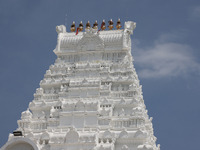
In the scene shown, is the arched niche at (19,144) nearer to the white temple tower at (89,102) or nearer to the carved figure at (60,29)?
the white temple tower at (89,102)

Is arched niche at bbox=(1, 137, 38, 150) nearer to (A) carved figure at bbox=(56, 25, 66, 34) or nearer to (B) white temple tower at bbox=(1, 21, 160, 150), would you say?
(B) white temple tower at bbox=(1, 21, 160, 150)

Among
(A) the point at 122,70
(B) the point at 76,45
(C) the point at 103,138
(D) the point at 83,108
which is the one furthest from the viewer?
(B) the point at 76,45

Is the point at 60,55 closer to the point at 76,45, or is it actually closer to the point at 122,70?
the point at 76,45

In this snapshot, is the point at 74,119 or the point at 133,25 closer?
the point at 74,119

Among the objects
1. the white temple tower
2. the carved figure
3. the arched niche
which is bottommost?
the arched niche

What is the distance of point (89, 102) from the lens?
6347cm

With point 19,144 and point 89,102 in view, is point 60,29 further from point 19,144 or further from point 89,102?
point 19,144

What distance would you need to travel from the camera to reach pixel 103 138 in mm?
58875

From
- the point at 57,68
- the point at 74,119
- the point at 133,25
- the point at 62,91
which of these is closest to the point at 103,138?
the point at 74,119

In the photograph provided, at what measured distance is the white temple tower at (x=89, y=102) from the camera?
5844cm

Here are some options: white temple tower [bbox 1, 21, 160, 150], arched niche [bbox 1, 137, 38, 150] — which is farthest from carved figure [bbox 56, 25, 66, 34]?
arched niche [bbox 1, 137, 38, 150]

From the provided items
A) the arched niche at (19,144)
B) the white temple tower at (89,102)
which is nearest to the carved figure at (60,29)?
the white temple tower at (89,102)

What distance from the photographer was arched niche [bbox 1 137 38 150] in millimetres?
53966

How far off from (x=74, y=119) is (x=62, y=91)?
21.0 feet
